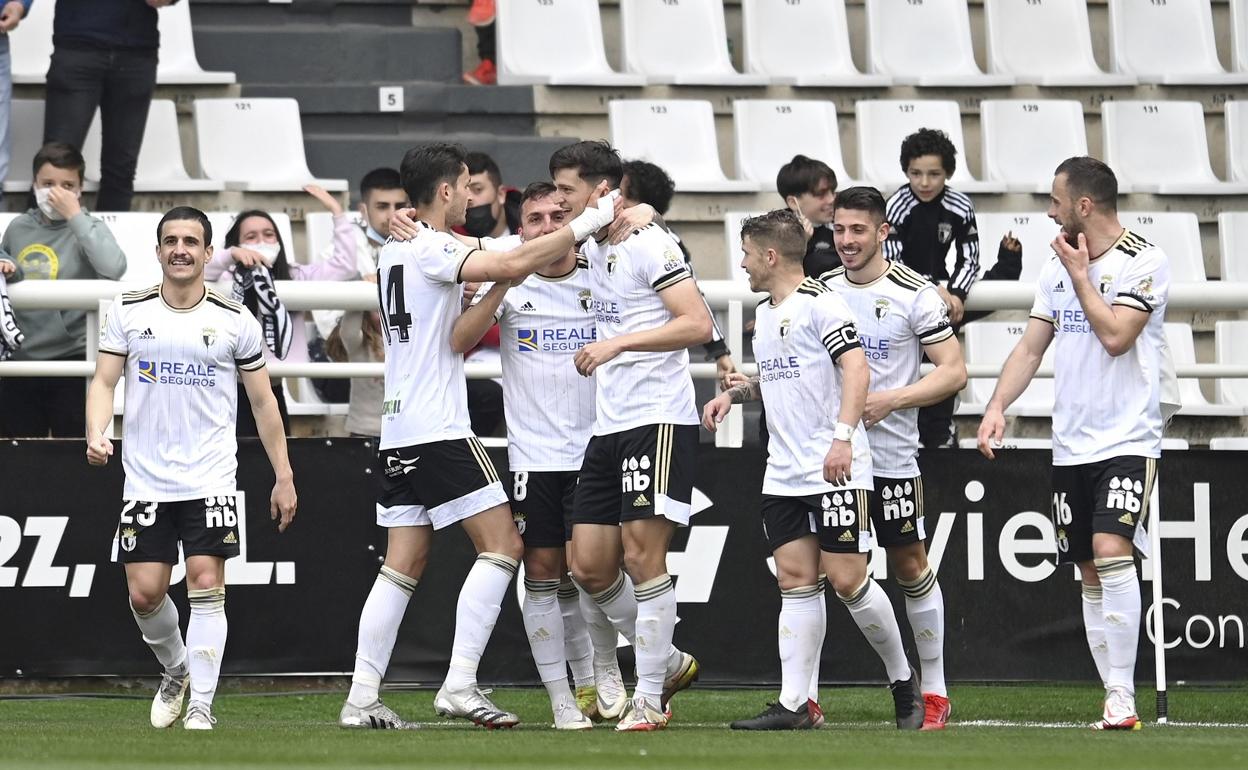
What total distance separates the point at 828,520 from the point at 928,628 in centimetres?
78

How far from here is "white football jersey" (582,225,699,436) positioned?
7.47 metres

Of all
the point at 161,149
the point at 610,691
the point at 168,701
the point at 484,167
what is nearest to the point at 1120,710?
the point at 610,691

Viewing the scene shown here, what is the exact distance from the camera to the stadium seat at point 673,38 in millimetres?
13391

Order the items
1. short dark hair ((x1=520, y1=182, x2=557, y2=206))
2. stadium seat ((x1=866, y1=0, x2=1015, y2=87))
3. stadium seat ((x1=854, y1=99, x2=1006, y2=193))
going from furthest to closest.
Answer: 1. stadium seat ((x1=866, y1=0, x2=1015, y2=87))
2. stadium seat ((x1=854, y1=99, x2=1006, y2=193))
3. short dark hair ((x1=520, y1=182, x2=557, y2=206))

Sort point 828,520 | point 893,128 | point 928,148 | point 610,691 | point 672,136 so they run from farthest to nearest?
point 893,128, point 672,136, point 928,148, point 610,691, point 828,520

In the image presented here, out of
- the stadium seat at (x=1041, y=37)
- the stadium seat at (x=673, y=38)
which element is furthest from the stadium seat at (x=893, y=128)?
the stadium seat at (x=1041, y=37)

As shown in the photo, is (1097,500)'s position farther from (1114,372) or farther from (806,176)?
(806,176)

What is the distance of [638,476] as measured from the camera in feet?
24.2

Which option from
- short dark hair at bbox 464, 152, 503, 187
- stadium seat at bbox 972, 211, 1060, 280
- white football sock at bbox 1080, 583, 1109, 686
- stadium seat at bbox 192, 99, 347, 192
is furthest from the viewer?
stadium seat at bbox 972, 211, 1060, 280

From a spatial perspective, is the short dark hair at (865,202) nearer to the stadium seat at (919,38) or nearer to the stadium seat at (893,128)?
the stadium seat at (893,128)

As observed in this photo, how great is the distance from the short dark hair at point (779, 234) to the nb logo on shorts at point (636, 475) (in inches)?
37.3

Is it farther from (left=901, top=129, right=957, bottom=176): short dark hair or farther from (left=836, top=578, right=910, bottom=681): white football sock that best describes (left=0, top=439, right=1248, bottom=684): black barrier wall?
(left=836, top=578, right=910, bottom=681): white football sock

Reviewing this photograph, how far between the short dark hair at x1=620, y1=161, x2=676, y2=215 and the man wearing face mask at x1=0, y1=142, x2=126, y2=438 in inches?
102

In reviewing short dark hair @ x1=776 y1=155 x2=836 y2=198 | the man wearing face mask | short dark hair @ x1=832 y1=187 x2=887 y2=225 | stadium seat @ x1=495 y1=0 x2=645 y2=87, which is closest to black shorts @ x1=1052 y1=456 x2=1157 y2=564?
short dark hair @ x1=832 y1=187 x2=887 y2=225
